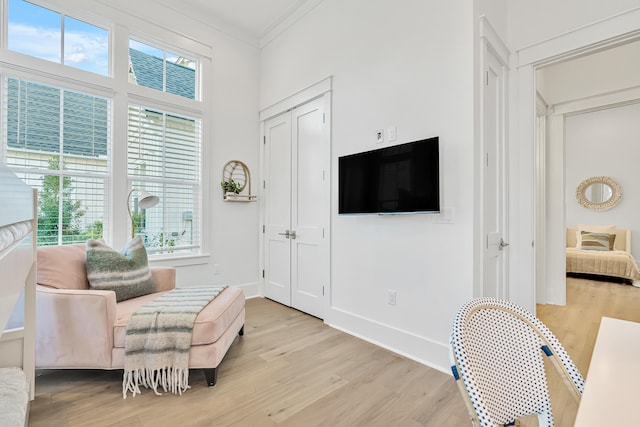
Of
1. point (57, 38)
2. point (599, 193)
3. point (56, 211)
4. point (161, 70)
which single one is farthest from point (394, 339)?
point (599, 193)

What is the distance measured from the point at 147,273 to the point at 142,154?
1467 millimetres

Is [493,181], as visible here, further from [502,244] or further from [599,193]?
[599,193]

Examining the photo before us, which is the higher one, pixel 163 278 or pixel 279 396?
pixel 163 278

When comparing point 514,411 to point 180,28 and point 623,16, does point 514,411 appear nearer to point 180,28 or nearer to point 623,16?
point 623,16

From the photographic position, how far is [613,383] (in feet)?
2.22

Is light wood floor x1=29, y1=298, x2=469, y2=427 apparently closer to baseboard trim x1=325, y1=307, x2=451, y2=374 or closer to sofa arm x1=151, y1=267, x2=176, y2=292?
baseboard trim x1=325, y1=307, x2=451, y2=374

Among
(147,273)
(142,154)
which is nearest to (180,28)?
(142,154)

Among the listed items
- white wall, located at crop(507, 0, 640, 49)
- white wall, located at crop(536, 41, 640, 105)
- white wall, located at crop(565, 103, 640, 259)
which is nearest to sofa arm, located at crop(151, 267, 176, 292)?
white wall, located at crop(507, 0, 640, 49)

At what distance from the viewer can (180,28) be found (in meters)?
3.51

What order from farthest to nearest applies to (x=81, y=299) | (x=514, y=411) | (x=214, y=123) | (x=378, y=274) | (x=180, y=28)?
(x=214, y=123) → (x=180, y=28) → (x=378, y=274) → (x=81, y=299) → (x=514, y=411)

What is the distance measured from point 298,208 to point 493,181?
1.99 metres

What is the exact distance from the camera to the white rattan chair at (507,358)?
0.83 metres

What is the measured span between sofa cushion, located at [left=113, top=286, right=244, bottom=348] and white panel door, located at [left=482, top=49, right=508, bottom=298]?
6.03 ft

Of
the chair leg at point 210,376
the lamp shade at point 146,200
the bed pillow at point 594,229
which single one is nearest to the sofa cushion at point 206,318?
the chair leg at point 210,376
